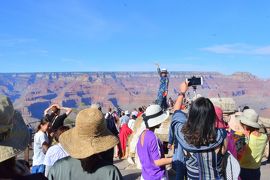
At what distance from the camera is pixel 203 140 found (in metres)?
3.06

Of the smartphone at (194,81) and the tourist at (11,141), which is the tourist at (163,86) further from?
the tourist at (11,141)

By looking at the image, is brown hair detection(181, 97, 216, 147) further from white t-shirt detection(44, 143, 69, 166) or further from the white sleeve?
the white sleeve

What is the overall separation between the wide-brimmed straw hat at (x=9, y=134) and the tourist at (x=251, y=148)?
2.90m

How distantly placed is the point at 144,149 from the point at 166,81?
276 inches

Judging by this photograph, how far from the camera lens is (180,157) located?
374 cm

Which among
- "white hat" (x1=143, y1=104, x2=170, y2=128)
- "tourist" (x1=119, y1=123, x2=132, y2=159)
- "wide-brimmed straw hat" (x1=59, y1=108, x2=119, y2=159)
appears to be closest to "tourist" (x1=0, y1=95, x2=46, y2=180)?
"wide-brimmed straw hat" (x1=59, y1=108, x2=119, y2=159)

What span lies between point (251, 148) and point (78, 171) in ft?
7.65

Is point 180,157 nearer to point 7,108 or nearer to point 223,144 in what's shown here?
point 223,144

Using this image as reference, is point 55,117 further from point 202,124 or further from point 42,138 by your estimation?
point 202,124

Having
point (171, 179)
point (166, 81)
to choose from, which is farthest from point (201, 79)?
point (166, 81)

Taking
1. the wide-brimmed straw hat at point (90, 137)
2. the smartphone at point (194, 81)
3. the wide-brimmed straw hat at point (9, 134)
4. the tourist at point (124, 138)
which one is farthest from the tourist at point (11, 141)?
the tourist at point (124, 138)

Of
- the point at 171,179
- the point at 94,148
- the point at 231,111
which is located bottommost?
the point at 171,179

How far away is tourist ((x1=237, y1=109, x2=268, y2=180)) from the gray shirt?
2.14 metres

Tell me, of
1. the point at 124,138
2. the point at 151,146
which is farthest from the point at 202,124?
the point at 124,138
